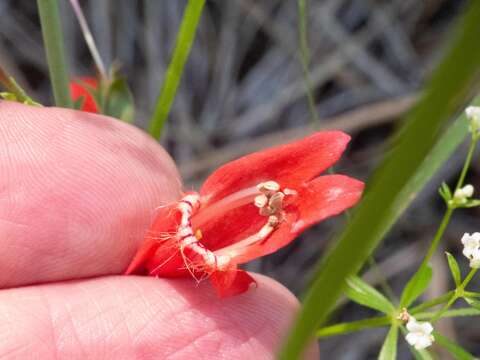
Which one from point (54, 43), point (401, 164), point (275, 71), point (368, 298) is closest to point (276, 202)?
point (368, 298)

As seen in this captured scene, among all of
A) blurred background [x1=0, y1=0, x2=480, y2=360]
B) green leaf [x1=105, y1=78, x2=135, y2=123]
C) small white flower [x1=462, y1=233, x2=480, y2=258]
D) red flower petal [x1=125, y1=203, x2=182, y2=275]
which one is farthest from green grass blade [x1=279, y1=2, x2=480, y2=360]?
blurred background [x1=0, y1=0, x2=480, y2=360]

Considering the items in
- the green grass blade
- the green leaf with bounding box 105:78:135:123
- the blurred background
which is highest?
the green grass blade

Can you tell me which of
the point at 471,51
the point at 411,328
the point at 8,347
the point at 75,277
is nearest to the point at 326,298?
the point at 471,51

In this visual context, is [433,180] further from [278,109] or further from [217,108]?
[217,108]

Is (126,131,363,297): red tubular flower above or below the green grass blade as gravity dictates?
below

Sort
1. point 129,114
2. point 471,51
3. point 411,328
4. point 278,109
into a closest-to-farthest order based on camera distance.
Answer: point 471,51 → point 411,328 → point 129,114 → point 278,109

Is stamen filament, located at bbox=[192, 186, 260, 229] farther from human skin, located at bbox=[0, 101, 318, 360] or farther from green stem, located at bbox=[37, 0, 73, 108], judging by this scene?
green stem, located at bbox=[37, 0, 73, 108]

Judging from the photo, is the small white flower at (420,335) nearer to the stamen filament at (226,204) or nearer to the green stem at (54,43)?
the stamen filament at (226,204)
